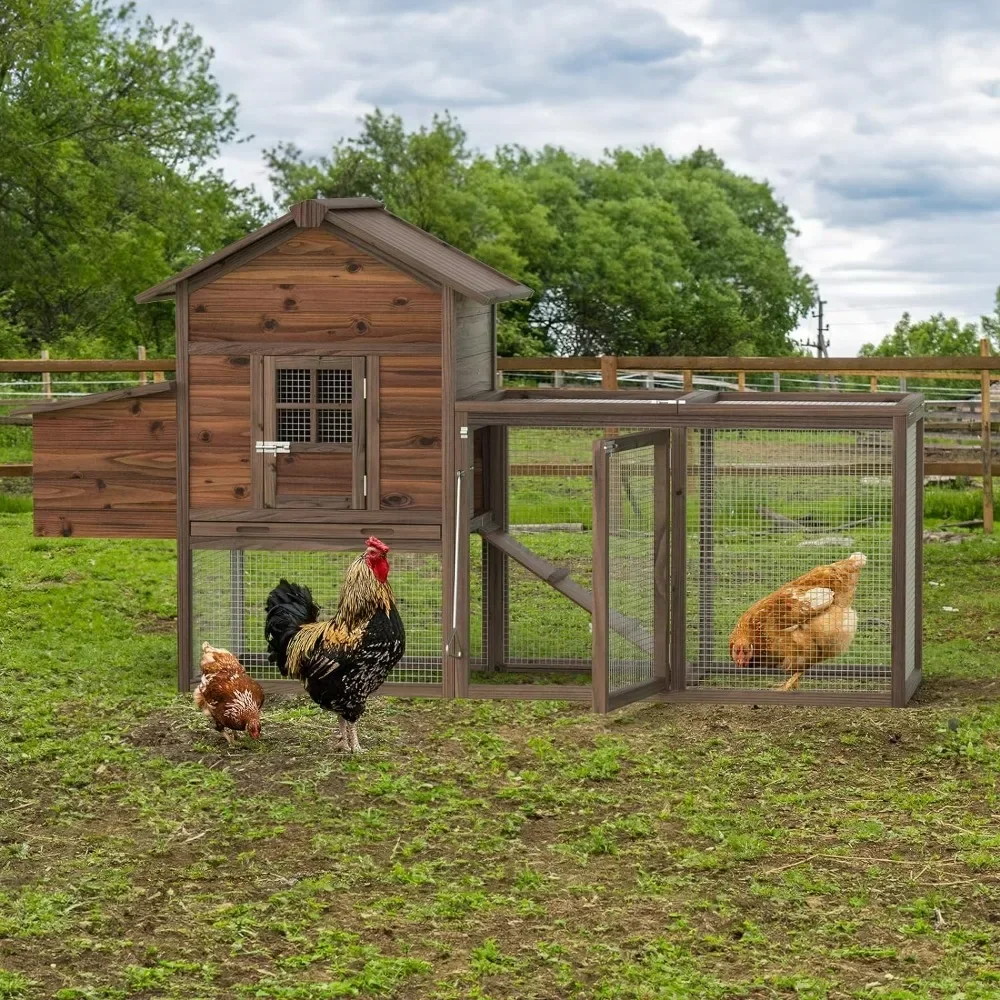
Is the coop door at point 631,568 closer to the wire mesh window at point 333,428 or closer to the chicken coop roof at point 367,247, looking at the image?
the chicken coop roof at point 367,247

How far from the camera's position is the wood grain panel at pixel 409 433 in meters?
9.34

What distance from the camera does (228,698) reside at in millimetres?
8250

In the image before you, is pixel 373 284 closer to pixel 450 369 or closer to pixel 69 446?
pixel 450 369

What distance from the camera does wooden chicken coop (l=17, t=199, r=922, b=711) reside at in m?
9.15

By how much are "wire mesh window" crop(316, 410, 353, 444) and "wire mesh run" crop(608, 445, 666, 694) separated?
1655 mm

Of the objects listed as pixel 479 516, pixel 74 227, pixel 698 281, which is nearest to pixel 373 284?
pixel 479 516

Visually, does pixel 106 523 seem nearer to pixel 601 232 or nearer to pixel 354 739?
pixel 354 739

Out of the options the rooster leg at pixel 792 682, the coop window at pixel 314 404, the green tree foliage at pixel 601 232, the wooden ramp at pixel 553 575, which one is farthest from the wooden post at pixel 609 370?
the green tree foliage at pixel 601 232

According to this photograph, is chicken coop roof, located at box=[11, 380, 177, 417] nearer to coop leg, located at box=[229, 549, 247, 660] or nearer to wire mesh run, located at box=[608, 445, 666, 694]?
coop leg, located at box=[229, 549, 247, 660]

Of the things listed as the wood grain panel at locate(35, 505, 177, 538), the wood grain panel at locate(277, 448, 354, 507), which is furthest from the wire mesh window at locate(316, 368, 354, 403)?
the wood grain panel at locate(35, 505, 177, 538)

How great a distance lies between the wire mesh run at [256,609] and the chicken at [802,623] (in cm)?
186

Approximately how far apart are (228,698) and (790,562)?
3.38 metres

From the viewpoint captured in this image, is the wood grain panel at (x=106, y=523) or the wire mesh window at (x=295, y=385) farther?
the wood grain panel at (x=106, y=523)

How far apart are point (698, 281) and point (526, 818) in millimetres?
56177
